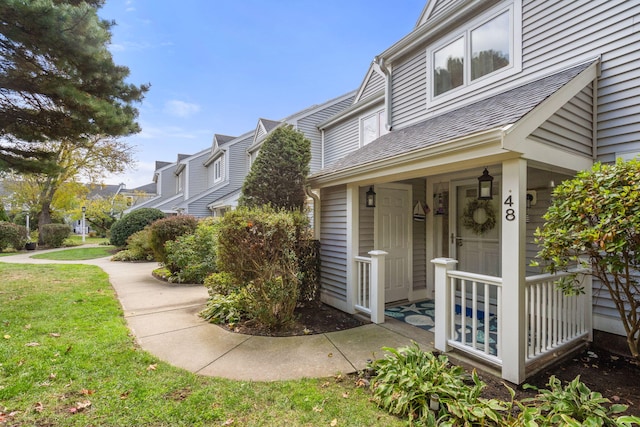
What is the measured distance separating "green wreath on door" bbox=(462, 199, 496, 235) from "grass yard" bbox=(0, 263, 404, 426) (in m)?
3.96

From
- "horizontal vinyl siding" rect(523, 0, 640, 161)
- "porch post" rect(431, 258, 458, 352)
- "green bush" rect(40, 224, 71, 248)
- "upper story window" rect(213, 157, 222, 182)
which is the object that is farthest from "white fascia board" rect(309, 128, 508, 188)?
"green bush" rect(40, 224, 71, 248)

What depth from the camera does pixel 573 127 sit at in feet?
12.6

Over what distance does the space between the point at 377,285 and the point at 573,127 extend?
3401 millimetres

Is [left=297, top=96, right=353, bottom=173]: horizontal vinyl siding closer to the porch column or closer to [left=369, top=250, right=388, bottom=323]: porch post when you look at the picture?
[left=369, top=250, right=388, bottom=323]: porch post

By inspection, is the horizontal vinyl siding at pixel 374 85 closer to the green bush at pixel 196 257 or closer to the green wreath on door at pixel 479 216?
the green wreath on door at pixel 479 216

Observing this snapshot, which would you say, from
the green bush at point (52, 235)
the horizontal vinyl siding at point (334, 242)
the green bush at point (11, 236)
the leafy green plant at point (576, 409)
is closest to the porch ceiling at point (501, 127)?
the horizontal vinyl siding at point (334, 242)

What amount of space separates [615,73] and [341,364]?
515 cm

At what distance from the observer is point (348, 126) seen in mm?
12531

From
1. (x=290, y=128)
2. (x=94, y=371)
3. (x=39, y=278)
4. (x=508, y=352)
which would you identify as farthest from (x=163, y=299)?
(x=508, y=352)

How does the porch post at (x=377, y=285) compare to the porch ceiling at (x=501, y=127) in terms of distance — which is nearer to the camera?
the porch ceiling at (x=501, y=127)

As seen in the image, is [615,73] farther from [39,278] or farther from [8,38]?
[39,278]

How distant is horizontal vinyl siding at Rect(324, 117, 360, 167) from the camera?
476 inches

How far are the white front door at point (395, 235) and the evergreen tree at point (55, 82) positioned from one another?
6.09m

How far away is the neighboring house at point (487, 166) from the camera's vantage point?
3.33 metres
